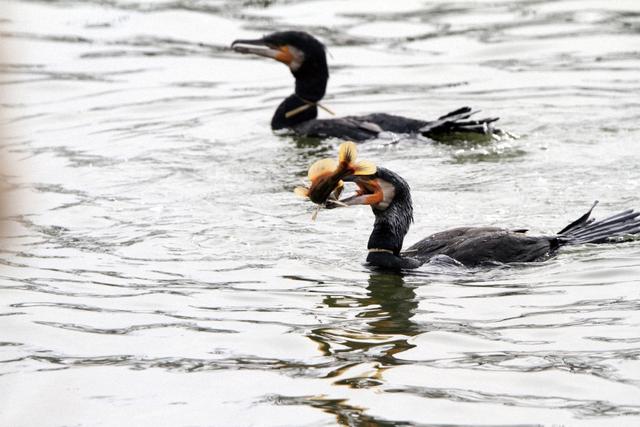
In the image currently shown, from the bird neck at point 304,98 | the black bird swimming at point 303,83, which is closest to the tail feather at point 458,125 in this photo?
the black bird swimming at point 303,83

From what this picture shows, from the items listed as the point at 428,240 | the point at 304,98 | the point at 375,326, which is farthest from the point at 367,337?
the point at 304,98

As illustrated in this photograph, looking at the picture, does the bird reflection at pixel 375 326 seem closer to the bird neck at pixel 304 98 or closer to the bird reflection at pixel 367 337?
the bird reflection at pixel 367 337

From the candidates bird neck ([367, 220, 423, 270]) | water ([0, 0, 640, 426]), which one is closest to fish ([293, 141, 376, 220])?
bird neck ([367, 220, 423, 270])

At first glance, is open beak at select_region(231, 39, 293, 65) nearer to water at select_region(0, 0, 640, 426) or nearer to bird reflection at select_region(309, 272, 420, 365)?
water at select_region(0, 0, 640, 426)

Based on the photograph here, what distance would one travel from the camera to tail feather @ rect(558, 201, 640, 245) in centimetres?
797

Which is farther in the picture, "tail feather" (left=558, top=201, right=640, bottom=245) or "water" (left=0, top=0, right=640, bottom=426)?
"tail feather" (left=558, top=201, right=640, bottom=245)

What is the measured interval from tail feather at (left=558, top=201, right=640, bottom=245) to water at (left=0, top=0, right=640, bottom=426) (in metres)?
0.09

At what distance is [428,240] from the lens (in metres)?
8.02

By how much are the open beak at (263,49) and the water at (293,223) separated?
81cm

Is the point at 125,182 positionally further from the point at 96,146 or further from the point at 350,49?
the point at 350,49

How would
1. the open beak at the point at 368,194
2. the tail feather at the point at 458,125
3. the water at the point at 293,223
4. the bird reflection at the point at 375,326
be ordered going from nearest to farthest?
the water at the point at 293,223 → the bird reflection at the point at 375,326 → the open beak at the point at 368,194 → the tail feather at the point at 458,125

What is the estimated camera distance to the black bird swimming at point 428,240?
763 cm

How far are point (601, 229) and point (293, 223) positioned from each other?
2.32 m

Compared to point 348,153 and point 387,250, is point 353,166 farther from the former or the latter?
point 387,250
